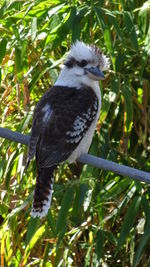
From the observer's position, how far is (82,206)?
258 centimetres

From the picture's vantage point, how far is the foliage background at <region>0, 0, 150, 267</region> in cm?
248

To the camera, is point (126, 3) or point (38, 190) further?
point (126, 3)

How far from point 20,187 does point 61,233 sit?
0.93 ft

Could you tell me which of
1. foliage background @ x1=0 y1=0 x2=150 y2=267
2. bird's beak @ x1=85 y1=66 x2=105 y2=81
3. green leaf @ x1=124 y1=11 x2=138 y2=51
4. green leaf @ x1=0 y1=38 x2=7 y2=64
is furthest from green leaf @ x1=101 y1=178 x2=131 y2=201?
green leaf @ x1=0 y1=38 x2=7 y2=64

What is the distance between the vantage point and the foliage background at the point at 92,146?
2.48 m

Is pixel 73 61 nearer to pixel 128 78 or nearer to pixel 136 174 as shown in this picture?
pixel 128 78

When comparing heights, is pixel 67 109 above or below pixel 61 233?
above

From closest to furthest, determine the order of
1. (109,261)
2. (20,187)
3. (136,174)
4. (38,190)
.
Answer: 1. (136,174)
2. (38,190)
3. (20,187)
4. (109,261)

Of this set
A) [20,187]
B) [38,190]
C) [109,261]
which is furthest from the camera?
[109,261]

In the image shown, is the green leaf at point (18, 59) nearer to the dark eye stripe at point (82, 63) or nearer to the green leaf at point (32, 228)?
the dark eye stripe at point (82, 63)

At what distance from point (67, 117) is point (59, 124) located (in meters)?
0.05

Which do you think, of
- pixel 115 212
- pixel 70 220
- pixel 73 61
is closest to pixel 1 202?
pixel 70 220

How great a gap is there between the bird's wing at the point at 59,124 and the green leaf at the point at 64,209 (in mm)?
184

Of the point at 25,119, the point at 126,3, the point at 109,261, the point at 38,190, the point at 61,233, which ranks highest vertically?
the point at 126,3
